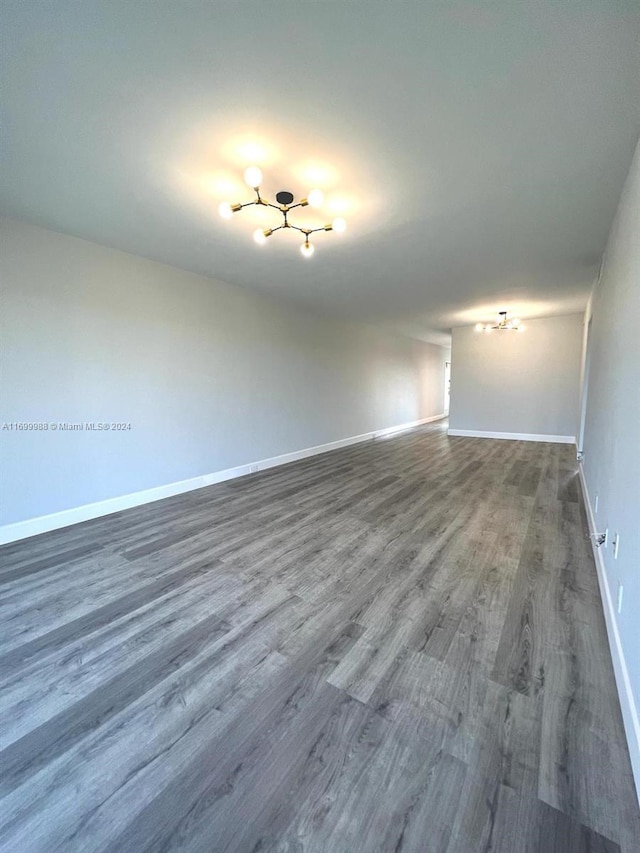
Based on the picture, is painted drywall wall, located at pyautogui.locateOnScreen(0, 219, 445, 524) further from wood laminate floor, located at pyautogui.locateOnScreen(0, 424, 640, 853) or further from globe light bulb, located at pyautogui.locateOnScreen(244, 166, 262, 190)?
globe light bulb, located at pyautogui.locateOnScreen(244, 166, 262, 190)

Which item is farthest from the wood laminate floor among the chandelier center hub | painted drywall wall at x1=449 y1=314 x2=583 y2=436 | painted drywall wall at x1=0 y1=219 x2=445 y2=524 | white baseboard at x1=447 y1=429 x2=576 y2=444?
painted drywall wall at x1=449 y1=314 x2=583 y2=436

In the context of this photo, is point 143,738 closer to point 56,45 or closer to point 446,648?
point 446,648

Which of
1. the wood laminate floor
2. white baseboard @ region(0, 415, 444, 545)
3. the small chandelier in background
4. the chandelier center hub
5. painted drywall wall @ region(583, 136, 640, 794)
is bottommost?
the wood laminate floor

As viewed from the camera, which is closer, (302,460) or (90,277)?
(90,277)

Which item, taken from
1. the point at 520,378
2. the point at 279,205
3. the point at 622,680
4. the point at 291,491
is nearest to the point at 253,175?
the point at 279,205

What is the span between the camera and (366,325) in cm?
739

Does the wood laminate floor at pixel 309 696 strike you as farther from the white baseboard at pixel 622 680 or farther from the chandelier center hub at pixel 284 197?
the chandelier center hub at pixel 284 197

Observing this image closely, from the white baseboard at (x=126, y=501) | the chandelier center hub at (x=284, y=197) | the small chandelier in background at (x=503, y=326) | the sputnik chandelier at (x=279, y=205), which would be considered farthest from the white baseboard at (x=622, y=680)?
the small chandelier in background at (x=503, y=326)

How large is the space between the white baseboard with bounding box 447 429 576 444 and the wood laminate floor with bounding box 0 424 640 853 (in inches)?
205

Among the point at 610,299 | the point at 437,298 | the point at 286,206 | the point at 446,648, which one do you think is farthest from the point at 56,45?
the point at 437,298

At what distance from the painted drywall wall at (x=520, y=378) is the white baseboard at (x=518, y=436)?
0.21ft

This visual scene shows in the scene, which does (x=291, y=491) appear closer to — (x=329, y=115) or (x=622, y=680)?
(x=622, y=680)

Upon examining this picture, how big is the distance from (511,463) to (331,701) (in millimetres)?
5087

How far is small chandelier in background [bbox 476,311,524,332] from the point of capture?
22.3 feet
